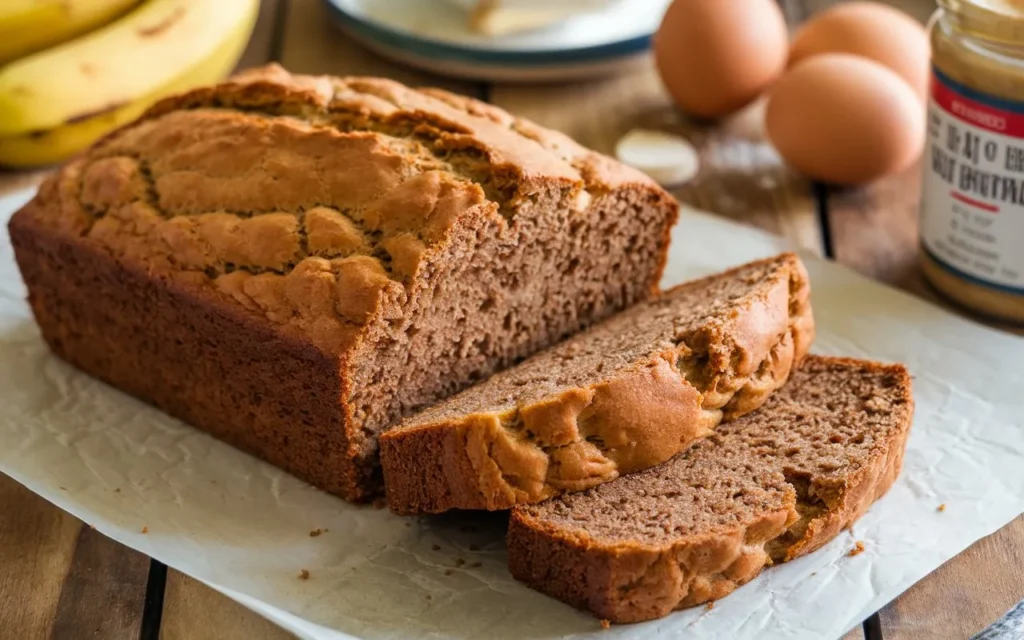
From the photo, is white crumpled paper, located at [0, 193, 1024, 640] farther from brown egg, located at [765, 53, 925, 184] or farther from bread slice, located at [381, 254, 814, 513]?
brown egg, located at [765, 53, 925, 184]

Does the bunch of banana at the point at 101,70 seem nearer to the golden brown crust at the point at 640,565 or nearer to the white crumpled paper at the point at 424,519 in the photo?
the white crumpled paper at the point at 424,519

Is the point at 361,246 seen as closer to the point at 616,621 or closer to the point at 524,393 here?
the point at 524,393

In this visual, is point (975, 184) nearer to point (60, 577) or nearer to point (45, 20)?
point (60, 577)

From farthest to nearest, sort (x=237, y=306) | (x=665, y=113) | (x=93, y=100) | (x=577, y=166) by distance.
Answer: (x=665, y=113) < (x=93, y=100) < (x=577, y=166) < (x=237, y=306)

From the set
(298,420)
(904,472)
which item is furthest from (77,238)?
(904,472)

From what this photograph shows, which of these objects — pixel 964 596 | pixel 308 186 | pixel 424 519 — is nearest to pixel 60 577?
pixel 424 519
